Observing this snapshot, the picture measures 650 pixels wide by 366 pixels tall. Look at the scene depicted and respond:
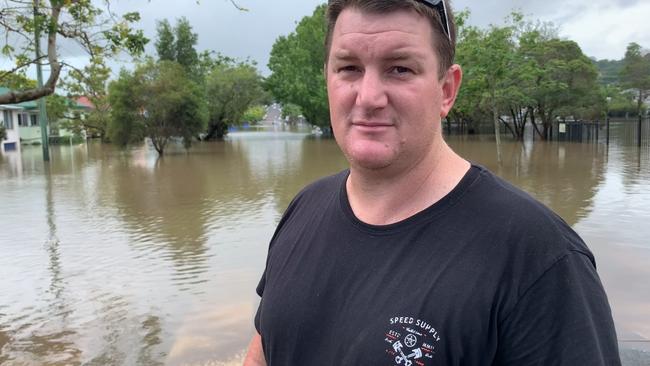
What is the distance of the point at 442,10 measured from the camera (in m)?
1.33

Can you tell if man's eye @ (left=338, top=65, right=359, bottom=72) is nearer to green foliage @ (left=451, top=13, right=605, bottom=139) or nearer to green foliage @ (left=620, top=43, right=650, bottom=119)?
green foliage @ (left=451, top=13, right=605, bottom=139)

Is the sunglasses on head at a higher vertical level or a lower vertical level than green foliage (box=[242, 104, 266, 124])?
lower

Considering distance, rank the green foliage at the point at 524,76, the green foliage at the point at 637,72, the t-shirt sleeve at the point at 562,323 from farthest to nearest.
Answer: the green foliage at the point at 637,72 → the green foliage at the point at 524,76 → the t-shirt sleeve at the point at 562,323

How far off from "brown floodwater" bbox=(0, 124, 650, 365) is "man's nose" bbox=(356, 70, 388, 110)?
92.8 inches

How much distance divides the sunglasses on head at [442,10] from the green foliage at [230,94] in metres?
43.3

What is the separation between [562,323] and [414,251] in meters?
0.35

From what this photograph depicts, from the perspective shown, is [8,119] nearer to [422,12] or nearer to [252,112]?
[422,12]

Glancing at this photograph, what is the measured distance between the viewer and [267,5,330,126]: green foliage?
3931 centimetres

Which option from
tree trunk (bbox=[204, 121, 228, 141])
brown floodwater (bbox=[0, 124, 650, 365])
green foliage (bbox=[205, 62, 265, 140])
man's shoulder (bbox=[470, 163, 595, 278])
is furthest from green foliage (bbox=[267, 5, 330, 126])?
man's shoulder (bbox=[470, 163, 595, 278])

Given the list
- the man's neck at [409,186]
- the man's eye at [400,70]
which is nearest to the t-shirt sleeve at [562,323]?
the man's neck at [409,186]

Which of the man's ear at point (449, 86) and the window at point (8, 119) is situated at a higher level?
the window at point (8, 119)

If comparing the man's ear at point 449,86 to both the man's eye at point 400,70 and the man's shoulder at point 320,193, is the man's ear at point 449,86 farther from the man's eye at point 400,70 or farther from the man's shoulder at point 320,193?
the man's shoulder at point 320,193

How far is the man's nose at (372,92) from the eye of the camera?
1343mm

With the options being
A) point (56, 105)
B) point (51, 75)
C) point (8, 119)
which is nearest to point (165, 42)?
point (8, 119)
